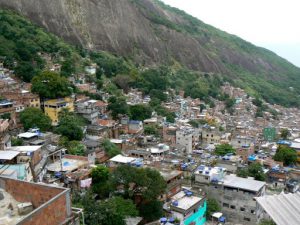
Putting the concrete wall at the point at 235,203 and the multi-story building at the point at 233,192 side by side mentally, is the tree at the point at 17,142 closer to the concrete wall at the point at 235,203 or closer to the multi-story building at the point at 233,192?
the multi-story building at the point at 233,192

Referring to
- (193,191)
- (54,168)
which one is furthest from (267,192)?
(54,168)

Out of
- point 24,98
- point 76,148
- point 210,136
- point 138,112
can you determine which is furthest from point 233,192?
point 24,98

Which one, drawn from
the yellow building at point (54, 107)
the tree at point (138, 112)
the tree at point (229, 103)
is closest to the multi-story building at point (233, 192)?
the yellow building at point (54, 107)

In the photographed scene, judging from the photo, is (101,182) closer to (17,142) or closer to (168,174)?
(168,174)

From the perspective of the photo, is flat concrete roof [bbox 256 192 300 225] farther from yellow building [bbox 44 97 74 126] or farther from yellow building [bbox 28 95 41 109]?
yellow building [bbox 28 95 41 109]

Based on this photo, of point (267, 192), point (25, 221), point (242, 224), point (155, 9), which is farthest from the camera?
point (155, 9)

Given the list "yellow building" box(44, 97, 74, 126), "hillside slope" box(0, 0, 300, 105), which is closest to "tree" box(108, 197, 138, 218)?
"yellow building" box(44, 97, 74, 126)

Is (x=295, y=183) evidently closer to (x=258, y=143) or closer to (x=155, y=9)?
(x=258, y=143)
